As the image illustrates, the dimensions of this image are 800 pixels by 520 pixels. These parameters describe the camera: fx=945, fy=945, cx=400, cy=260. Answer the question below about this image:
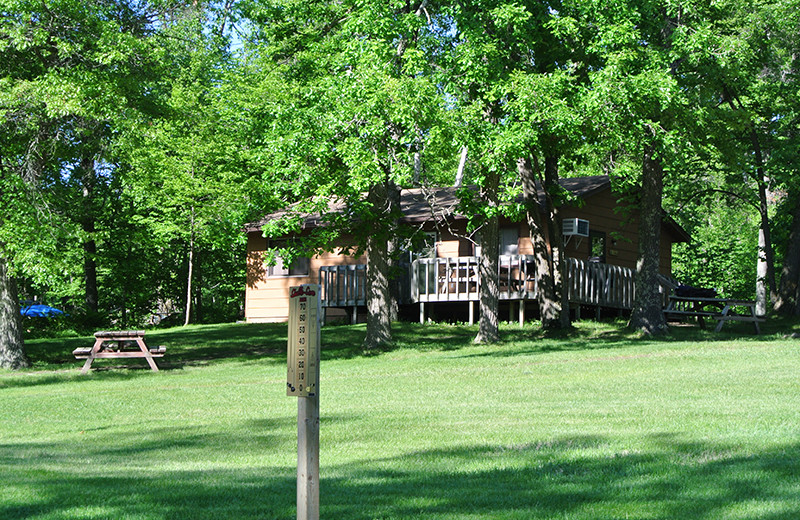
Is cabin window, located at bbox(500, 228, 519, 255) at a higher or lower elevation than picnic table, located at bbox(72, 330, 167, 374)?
higher

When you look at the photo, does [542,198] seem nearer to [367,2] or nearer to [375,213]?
[375,213]

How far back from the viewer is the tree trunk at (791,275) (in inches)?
1095

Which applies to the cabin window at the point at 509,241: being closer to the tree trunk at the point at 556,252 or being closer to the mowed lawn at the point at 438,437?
the tree trunk at the point at 556,252

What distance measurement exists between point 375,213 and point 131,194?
15214mm

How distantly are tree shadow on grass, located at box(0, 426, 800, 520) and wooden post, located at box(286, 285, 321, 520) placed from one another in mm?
933

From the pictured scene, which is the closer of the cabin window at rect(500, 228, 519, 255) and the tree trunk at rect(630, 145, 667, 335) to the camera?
the tree trunk at rect(630, 145, 667, 335)

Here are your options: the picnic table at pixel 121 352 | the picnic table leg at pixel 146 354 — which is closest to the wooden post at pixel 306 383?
the picnic table at pixel 121 352

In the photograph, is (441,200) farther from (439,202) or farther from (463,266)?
(463,266)

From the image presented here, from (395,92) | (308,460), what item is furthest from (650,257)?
(308,460)

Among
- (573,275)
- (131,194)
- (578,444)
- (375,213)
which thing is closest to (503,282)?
(573,275)

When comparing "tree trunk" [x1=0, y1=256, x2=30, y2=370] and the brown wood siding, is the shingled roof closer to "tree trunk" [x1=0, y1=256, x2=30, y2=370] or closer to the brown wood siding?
the brown wood siding

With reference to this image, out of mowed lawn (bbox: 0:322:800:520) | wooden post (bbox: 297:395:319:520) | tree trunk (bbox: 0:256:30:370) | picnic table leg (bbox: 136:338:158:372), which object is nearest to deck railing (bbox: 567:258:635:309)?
mowed lawn (bbox: 0:322:800:520)

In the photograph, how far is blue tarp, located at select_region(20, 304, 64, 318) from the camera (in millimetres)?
36906

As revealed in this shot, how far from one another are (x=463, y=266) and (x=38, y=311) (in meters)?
21.4
